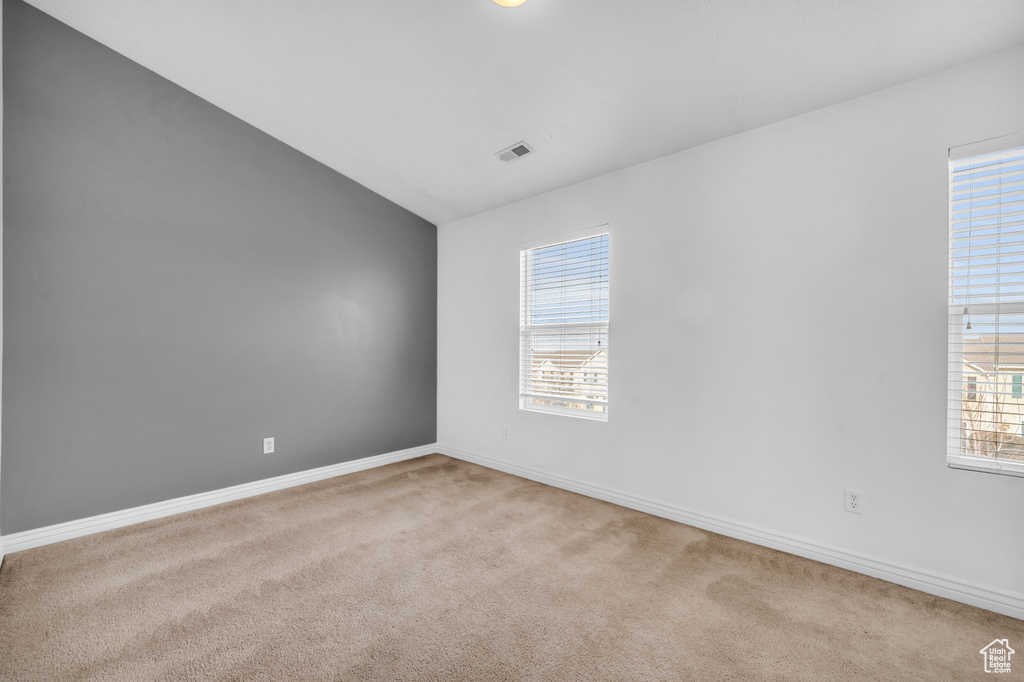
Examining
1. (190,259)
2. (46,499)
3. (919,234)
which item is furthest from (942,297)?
(46,499)

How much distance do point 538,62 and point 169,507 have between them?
11.9 feet

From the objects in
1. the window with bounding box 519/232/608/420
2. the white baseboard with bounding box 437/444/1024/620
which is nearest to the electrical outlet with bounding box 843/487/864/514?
the white baseboard with bounding box 437/444/1024/620

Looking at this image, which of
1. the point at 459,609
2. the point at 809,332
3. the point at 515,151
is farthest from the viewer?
the point at 515,151

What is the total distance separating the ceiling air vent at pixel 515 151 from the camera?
2865 mm

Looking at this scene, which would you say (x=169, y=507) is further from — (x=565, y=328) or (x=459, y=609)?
(x=565, y=328)

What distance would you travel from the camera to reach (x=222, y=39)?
7.84ft

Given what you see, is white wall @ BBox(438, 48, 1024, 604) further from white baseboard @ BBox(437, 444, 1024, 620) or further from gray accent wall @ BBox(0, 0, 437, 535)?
gray accent wall @ BBox(0, 0, 437, 535)

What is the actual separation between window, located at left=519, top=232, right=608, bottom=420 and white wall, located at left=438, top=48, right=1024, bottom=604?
0.17 metres

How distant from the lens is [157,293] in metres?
2.76

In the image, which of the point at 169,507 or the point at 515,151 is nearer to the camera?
the point at 169,507

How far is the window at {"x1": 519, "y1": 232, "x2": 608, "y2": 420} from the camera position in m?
3.19

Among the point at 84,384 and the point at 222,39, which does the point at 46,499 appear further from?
the point at 222,39

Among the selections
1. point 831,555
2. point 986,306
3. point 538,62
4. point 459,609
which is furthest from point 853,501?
point 538,62

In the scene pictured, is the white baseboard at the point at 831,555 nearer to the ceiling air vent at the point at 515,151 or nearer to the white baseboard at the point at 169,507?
the white baseboard at the point at 169,507
